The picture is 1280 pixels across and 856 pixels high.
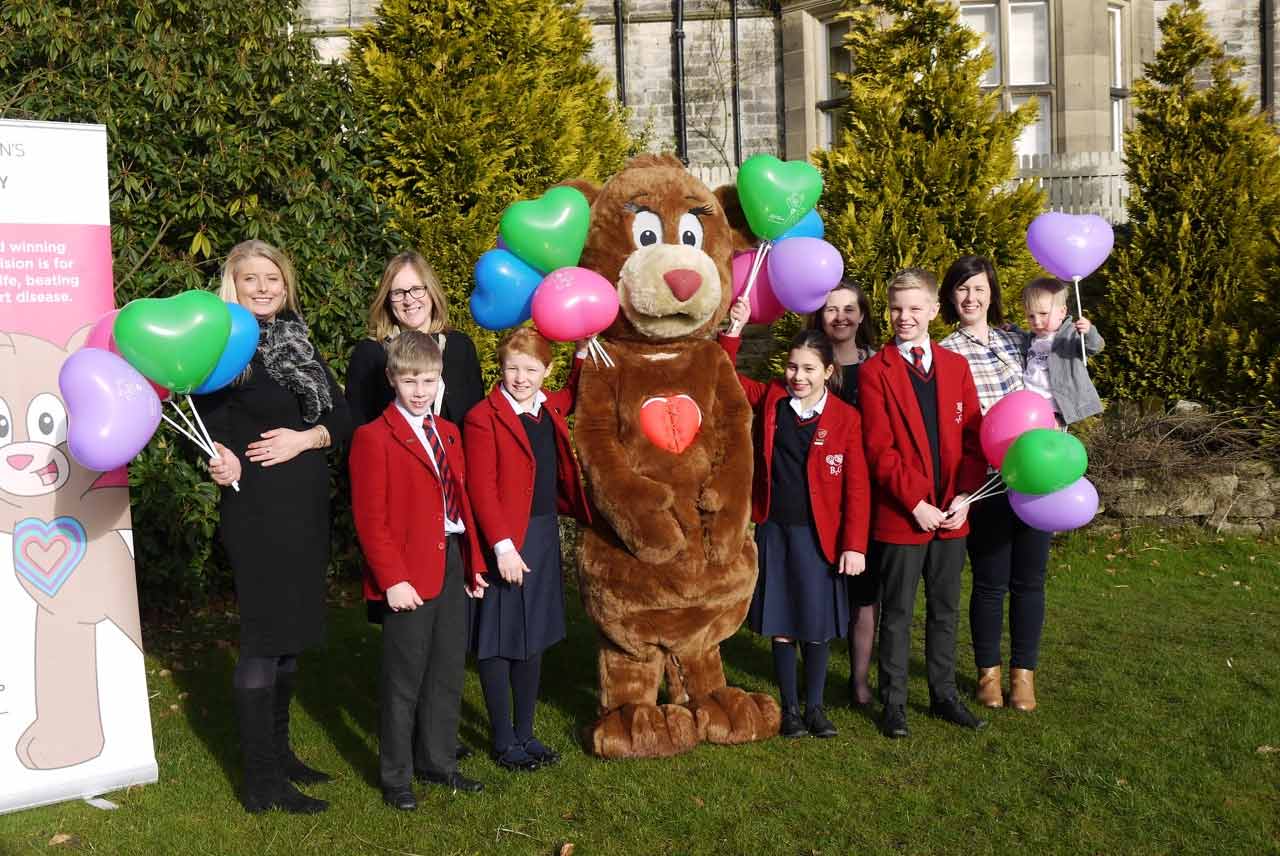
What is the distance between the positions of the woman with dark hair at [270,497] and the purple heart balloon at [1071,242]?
297 centimetres

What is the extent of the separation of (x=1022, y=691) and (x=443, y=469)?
269 centimetres

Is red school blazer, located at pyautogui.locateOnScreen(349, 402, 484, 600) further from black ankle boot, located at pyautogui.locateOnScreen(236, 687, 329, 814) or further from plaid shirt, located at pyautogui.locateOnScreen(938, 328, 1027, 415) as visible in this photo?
plaid shirt, located at pyautogui.locateOnScreen(938, 328, 1027, 415)

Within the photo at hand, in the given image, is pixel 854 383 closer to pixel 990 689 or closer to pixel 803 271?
pixel 803 271

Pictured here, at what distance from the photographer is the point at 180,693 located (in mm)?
5820

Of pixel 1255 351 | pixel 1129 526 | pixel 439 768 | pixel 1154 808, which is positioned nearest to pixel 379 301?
pixel 439 768

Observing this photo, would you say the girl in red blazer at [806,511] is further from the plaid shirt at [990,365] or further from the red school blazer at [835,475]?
the plaid shirt at [990,365]

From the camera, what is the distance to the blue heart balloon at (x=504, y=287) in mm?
4555

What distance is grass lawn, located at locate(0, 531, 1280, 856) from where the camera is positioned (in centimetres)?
388

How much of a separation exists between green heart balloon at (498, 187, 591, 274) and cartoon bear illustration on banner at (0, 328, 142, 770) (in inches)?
62.5

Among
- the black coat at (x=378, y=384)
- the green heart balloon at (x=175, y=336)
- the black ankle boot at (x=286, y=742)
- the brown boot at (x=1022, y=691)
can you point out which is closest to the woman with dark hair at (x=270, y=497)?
the black ankle boot at (x=286, y=742)

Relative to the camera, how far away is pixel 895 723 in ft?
15.7

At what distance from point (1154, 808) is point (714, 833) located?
1.48 metres

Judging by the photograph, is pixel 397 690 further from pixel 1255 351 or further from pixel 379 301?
pixel 1255 351

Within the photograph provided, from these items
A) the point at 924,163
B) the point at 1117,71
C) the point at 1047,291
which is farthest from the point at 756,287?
the point at 1117,71
